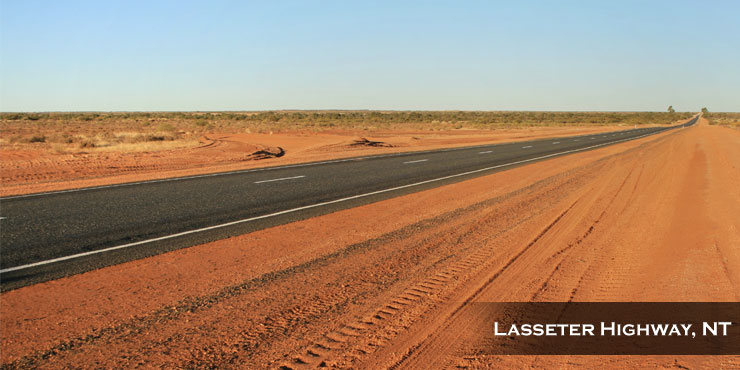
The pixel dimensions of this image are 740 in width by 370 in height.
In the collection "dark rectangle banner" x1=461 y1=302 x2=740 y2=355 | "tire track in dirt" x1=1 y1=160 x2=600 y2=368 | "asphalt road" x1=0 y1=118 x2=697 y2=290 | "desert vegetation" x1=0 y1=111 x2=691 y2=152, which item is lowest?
"desert vegetation" x1=0 y1=111 x2=691 y2=152

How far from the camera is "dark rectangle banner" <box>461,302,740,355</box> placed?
152 inches

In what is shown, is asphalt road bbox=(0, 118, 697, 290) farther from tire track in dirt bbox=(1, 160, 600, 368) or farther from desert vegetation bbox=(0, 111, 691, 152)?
desert vegetation bbox=(0, 111, 691, 152)

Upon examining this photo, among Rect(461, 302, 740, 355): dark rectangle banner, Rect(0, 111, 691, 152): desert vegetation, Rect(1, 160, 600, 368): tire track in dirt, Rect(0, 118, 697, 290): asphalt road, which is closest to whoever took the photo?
Rect(461, 302, 740, 355): dark rectangle banner

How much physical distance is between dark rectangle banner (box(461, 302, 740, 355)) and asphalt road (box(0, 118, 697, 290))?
15.0ft

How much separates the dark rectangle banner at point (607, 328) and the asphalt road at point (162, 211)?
4559 mm

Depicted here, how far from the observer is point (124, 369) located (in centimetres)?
370

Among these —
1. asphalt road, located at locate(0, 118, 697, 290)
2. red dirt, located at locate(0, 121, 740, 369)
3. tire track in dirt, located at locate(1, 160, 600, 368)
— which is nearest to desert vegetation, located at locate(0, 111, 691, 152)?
asphalt road, located at locate(0, 118, 697, 290)

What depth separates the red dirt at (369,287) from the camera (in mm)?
3898

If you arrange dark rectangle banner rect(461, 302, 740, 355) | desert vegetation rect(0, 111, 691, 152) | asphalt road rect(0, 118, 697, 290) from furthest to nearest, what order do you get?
1. desert vegetation rect(0, 111, 691, 152)
2. asphalt road rect(0, 118, 697, 290)
3. dark rectangle banner rect(461, 302, 740, 355)

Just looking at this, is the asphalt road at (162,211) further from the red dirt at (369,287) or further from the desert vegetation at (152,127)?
the desert vegetation at (152,127)

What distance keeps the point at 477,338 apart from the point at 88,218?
733 centimetres

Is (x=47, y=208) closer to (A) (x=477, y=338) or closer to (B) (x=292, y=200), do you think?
(B) (x=292, y=200)

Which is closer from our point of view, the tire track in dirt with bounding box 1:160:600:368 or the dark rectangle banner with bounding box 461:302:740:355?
the dark rectangle banner with bounding box 461:302:740:355

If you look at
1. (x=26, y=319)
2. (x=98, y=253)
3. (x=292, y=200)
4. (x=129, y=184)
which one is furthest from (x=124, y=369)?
(x=129, y=184)
